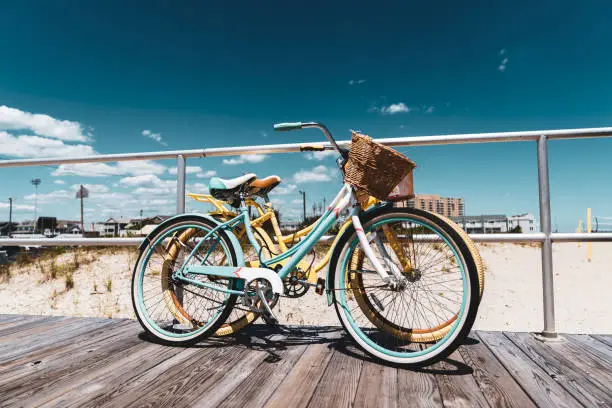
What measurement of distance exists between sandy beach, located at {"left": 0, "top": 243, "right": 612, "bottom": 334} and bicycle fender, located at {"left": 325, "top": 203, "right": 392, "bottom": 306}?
16.9 feet

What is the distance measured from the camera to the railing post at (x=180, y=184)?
2225mm

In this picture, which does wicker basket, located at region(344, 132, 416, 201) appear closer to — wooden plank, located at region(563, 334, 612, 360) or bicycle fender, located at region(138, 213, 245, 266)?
bicycle fender, located at region(138, 213, 245, 266)

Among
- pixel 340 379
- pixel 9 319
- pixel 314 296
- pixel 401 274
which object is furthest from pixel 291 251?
pixel 314 296

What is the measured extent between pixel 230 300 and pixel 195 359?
310 millimetres

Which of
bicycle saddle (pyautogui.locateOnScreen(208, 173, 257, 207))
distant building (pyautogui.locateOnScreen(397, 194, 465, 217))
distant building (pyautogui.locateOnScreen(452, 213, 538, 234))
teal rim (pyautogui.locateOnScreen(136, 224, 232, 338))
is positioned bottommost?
teal rim (pyautogui.locateOnScreen(136, 224, 232, 338))

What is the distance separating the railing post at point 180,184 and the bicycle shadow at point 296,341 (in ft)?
2.41

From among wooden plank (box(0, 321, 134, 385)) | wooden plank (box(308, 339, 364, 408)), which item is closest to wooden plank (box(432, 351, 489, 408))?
wooden plank (box(308, 339, 364, 408))

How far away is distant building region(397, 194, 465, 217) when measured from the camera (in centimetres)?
167

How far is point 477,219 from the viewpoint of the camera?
1.84 m

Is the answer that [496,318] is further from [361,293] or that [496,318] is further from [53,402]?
[53,402]

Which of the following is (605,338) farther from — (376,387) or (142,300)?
(142,300)

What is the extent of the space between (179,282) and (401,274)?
3.87 feet

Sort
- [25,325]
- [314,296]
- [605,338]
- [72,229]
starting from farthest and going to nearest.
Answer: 1. [72,229]
2. [314,296]
3. [25,325]
4. [605,338]

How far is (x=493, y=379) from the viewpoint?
4.34 ft
